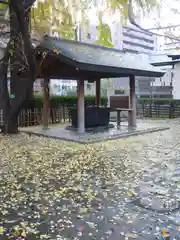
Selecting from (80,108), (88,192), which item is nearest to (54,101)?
(80,108)

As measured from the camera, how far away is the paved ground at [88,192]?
2805mm

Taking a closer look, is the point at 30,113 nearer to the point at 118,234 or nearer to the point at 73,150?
the point at 73,150

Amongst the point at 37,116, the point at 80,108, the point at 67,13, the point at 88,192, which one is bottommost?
the point at 88,192

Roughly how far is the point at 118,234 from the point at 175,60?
46.1 feet

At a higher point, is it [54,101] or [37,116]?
[54,101]

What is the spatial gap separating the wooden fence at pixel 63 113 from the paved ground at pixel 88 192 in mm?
3865

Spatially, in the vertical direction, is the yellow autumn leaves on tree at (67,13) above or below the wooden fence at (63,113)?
above

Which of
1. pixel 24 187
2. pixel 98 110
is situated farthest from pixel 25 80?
pixel 24 187

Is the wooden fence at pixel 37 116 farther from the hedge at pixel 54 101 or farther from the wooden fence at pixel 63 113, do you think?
the hedge at pixel 54 101

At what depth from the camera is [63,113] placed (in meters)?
12.0

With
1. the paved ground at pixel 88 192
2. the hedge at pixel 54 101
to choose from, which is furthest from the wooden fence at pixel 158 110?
the paved ground at pixel 88 192

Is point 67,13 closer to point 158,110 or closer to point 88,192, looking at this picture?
point 88,192

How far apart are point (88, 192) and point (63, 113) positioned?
8.35 meters

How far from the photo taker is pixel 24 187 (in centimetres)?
404
